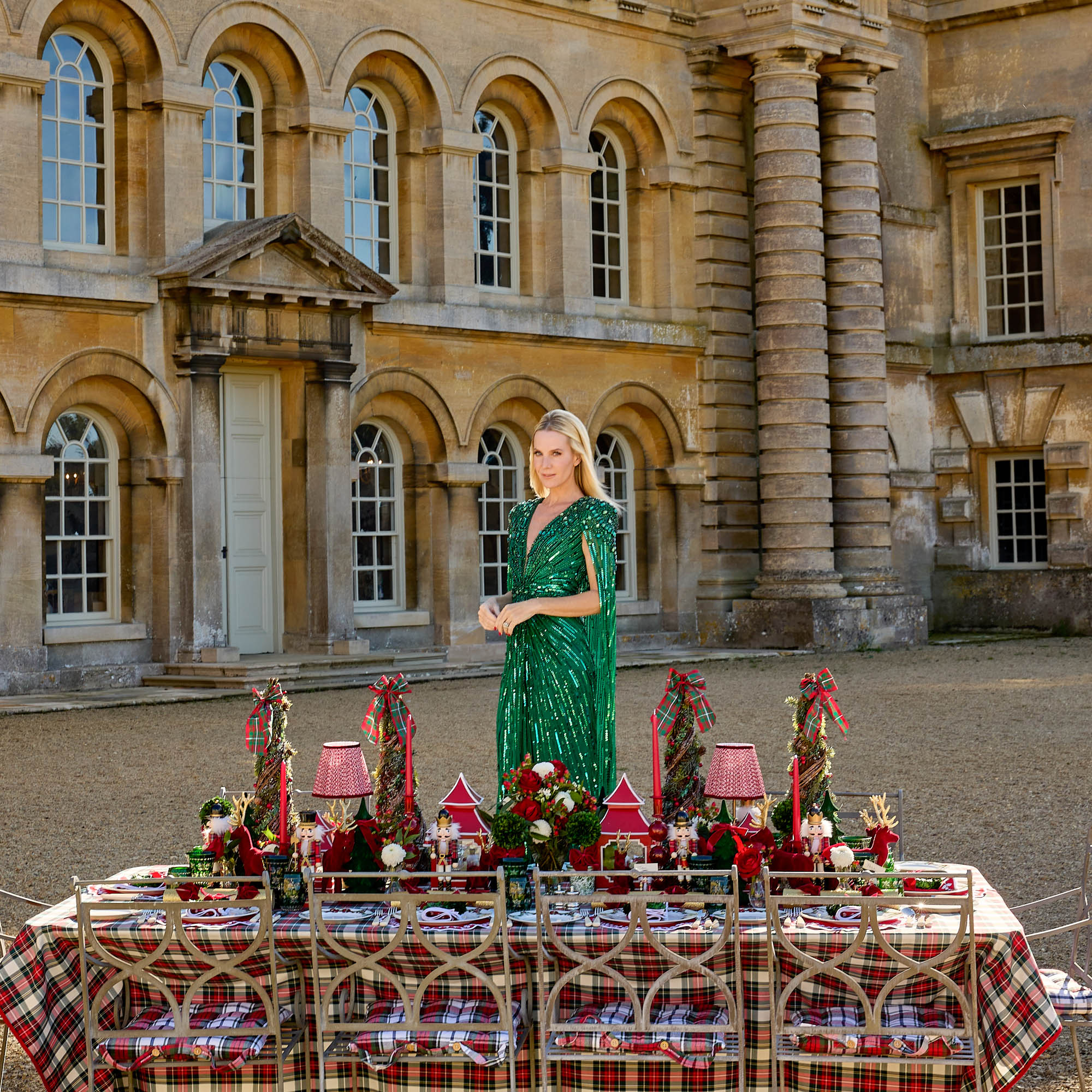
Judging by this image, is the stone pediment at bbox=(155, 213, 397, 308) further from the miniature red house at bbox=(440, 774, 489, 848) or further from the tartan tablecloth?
the tartan tablecloth

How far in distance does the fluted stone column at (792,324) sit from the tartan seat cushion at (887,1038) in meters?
17.2

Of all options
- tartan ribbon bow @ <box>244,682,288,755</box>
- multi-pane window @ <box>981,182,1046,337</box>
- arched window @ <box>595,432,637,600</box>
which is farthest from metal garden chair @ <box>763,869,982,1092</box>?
multi-pane window @ <box>981,182,1046,337</box>

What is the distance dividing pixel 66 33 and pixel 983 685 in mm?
10344

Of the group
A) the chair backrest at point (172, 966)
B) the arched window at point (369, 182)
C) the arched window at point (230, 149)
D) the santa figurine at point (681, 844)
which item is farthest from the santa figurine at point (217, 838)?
the arched window at point (369, 182)

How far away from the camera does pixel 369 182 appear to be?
19.2 m

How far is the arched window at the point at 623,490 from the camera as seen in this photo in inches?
854

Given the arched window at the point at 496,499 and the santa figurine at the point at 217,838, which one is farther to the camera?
the arched window at the point at 496,499

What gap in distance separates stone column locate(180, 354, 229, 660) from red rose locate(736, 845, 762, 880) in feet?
41.9

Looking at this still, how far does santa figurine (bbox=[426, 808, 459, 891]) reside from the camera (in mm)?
4680

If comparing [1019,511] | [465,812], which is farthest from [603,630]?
[1019,511]

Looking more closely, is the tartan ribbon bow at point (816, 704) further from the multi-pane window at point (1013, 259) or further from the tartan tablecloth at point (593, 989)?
the multi-pane window at point (1013, 259)

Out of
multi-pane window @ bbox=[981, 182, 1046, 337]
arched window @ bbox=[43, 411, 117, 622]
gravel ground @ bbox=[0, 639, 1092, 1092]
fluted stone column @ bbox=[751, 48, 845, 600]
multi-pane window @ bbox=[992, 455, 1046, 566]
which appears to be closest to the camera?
gravel ground @ bbox=[0, 639, 1092, 1092]

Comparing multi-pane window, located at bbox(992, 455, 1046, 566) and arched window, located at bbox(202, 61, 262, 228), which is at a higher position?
arched window, located at bbox(202, 61, 262, 228)

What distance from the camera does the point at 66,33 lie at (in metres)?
16.6
